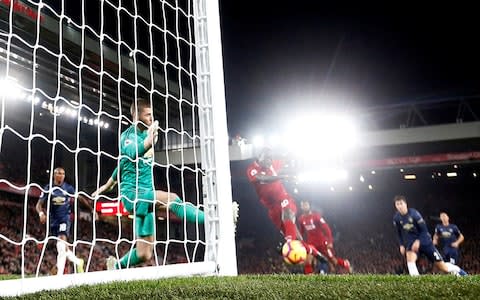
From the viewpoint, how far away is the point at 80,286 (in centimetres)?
145

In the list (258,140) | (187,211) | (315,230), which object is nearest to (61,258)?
(187,211)

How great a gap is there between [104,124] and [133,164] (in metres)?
7.52

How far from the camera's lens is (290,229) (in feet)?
22.2

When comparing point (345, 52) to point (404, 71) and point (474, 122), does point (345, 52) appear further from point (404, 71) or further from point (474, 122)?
point (474, 122)

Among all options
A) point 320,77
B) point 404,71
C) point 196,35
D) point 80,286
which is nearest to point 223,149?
point 196,35

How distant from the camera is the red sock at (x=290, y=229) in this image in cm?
668

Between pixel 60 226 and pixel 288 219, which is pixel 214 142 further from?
pixel 288 219

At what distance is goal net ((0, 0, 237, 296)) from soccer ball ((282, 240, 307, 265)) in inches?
52.0

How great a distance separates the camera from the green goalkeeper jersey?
2436 mm

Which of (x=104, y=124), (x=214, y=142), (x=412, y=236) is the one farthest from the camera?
(x=104, y=124)

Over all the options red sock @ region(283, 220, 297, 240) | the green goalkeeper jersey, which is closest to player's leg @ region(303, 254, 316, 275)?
red sock @ region(283, 220, 297, 240)

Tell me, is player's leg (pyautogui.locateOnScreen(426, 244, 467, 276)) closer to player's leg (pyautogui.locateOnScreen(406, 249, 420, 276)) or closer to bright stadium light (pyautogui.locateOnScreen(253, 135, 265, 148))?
player's leg (pyautogui.locateOnScreen(406, 249, 420, 276))

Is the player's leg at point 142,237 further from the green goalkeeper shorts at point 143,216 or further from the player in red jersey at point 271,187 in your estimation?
the player in red jersey at point 271,187

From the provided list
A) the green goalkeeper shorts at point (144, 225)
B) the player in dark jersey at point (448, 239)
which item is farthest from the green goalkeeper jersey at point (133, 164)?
the player in dark jersey at point (448, 239)
